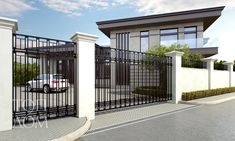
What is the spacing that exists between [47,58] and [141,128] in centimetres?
412

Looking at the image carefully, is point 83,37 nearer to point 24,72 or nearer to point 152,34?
point 24,72

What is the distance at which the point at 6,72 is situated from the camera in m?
6.54

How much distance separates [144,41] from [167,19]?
11.8ft

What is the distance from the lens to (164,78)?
49.3 feet

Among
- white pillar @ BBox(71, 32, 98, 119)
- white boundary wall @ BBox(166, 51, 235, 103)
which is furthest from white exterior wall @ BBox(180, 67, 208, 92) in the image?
white pillar @ BBox(71, 32, 98, 119)

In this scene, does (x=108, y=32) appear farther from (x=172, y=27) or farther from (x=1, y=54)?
(x=1, y=54)

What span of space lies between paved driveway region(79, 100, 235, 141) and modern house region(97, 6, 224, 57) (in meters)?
14.7

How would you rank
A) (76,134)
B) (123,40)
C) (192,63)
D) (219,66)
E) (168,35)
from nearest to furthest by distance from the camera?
(76,134) < (192,63) < (219,66) < (168,35) < (123,40)

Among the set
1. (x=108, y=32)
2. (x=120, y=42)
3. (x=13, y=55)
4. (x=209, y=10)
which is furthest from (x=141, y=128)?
(x=108, y=32)

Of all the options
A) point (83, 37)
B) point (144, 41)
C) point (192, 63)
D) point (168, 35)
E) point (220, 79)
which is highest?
point (168, 35)

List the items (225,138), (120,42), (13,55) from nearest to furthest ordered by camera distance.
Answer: (225,138) → (13,55) → (120,42)

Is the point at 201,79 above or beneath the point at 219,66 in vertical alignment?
beneath

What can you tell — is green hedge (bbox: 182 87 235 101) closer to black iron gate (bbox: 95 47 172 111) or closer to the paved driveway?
black iron gate (bbox: 95 47 172 111)

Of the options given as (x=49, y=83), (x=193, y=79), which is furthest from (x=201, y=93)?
(x=49, y=83)
